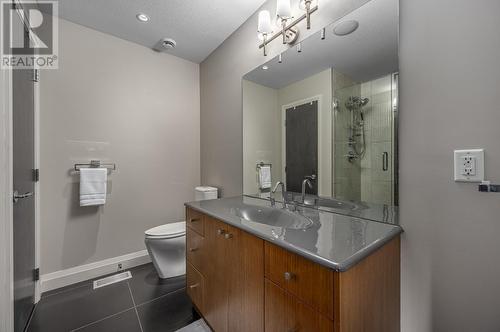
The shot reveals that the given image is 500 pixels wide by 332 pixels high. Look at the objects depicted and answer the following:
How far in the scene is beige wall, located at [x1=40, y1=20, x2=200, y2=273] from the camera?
6.09 ft

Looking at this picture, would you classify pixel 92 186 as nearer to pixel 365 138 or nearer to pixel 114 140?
pixel 114 140

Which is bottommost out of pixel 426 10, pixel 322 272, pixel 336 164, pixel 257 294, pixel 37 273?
pixel 37 273

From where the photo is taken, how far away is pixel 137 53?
2250mm

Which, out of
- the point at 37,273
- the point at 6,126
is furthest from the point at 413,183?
the point at 37,273

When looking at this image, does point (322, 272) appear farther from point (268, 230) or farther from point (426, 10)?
point (426, 10)

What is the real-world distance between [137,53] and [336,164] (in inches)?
92.1

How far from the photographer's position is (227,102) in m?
2.16

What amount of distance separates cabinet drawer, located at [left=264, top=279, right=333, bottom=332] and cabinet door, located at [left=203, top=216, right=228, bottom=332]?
0.33m

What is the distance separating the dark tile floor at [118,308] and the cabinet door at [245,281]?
670 mm

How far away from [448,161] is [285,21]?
1.31 metres

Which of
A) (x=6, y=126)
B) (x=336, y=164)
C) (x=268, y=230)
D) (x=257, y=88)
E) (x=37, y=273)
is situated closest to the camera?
(x=268, y=230)

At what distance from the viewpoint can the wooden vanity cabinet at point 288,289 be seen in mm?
663

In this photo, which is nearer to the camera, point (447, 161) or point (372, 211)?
point (447, 161)

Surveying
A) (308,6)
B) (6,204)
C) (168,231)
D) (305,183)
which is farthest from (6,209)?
(308,6)
